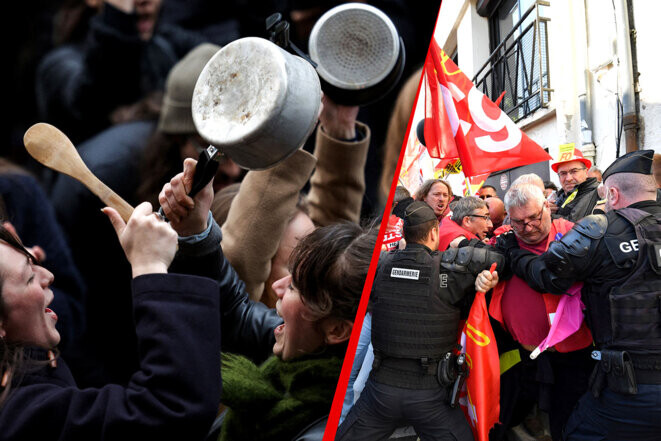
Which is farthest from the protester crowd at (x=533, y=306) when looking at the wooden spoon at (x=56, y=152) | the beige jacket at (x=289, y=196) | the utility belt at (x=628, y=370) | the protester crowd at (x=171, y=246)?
the wooden spoon at (x=56, y=152)

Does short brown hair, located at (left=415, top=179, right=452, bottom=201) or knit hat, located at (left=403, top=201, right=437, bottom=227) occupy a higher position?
short brown hair, located at (left=415, top=179, right=452, bottom=201)

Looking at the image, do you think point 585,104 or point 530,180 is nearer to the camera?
point 585,104

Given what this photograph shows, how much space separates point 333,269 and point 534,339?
108cm

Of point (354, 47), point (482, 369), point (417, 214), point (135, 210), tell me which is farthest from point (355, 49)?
point (482, 369)

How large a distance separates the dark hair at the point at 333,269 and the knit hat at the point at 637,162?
1.02 metres

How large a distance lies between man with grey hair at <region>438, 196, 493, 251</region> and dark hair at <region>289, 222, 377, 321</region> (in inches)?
37.0

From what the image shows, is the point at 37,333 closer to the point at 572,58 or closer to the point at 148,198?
the point at 148,198

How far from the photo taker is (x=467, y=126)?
5.42 feet

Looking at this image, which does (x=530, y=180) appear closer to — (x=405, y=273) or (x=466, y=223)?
(x=466, y=223)

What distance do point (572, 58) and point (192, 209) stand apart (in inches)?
54.1

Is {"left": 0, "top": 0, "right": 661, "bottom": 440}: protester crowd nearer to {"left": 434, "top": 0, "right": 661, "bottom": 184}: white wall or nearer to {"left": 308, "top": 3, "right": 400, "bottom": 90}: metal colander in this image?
{"left": 308, "top": 3, "right": 400, "bottom": 90}: metal colander

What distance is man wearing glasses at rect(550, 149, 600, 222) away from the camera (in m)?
1.53

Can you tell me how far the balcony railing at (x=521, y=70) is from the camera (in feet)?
5.10

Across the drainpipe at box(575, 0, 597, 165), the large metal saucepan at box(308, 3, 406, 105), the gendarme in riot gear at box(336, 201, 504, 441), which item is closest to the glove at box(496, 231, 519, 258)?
the gendarme in riot gear at box(336, 201, 504, 441)
